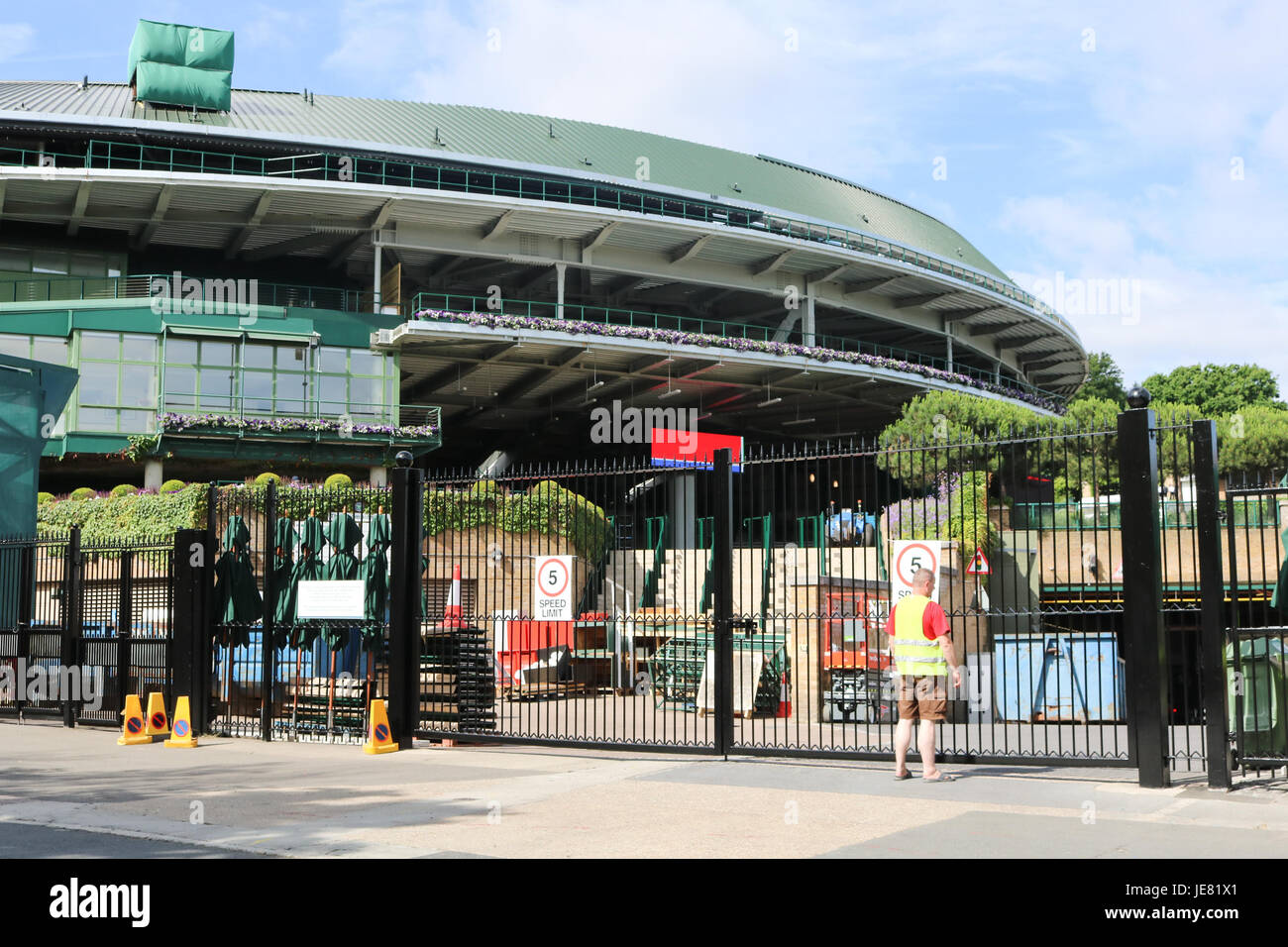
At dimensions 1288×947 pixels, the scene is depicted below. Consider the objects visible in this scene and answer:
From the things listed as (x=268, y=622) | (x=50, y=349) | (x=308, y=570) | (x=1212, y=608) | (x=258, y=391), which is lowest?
(x=268, y=622)

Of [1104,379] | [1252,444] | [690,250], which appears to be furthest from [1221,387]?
[690,250]

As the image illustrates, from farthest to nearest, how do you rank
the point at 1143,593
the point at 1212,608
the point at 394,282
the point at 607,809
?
the point at 394,282, the point at 1143,593, the point at 1212,608, the point at 607,809

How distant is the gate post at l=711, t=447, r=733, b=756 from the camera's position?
11.6 m

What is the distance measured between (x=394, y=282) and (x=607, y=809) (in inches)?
1444

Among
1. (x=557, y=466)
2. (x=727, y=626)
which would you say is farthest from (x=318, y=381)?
(x=727, y=626)

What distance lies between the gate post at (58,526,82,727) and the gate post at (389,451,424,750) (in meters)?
5.44

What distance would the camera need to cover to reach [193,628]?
1455 centimetres

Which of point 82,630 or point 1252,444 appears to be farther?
point 1252,444

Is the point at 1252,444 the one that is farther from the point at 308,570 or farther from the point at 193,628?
the point at 193,628

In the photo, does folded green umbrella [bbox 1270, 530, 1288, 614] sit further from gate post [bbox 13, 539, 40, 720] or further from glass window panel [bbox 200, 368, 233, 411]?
glass window panel [bbox 200, 368, 233, 411]

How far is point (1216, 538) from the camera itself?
947 cm

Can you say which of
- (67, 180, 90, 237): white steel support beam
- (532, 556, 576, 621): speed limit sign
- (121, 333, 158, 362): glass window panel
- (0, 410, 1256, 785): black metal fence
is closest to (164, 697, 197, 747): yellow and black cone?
(0, 410, 1256, 785): black metal fence
